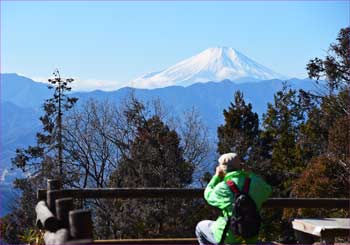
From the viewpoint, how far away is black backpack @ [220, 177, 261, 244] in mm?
4559

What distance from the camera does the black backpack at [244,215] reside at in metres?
4.56

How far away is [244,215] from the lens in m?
4.57

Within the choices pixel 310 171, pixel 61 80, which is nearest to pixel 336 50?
pixel 310 171

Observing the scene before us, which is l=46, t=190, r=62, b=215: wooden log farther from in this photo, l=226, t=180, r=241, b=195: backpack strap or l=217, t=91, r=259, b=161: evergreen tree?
l=217, t=91, r=259, b=161: evergreen tree

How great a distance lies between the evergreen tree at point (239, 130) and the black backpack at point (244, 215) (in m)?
29.2

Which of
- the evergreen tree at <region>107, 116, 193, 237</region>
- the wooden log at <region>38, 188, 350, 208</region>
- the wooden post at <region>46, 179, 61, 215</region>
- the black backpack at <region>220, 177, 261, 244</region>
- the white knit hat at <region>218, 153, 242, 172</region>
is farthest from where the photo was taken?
the evergreen tree at <region>107, 116, 193, 237</region>

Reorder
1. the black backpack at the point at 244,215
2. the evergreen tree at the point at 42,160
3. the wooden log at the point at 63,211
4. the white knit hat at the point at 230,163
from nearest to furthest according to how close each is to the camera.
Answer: the black backpack at the point at 244,215, the white knit hat at the point at 230,163, the wooden log at the point at 63,211, the evergreen tree at the point at 42,160

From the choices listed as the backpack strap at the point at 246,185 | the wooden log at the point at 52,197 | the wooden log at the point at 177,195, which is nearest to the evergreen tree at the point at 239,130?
the wooden log at the point at 177,195

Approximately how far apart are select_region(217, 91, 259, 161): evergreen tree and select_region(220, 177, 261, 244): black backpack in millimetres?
29163

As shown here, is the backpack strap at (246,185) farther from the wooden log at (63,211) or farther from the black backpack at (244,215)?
the wooden log at (63,211)

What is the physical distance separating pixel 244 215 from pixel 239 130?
33.1 metres

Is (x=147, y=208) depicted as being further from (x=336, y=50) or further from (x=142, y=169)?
(x=336, y=50)

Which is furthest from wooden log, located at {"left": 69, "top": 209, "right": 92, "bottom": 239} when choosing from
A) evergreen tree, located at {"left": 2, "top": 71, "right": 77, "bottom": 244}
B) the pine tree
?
the pine tree

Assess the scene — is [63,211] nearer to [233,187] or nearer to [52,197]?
[52,197]
